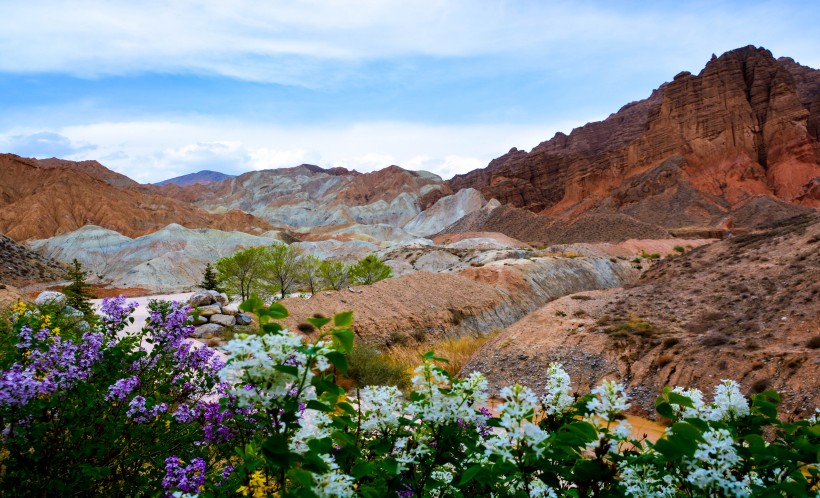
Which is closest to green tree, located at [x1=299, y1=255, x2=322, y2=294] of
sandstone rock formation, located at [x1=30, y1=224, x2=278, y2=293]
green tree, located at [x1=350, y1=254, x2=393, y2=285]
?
green tree, located at [x1=350, y1=254, x2=393, y2=285]

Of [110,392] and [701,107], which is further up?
[701,107]

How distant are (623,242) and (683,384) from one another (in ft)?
186

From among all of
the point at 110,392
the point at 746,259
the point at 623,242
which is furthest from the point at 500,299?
the point at 623,242

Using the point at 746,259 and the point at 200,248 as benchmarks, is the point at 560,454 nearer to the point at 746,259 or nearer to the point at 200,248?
the point at 746,259

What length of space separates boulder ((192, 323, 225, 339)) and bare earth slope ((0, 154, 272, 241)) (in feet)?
283

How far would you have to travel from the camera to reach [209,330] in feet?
57.7

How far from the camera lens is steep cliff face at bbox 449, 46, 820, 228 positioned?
8649 cm

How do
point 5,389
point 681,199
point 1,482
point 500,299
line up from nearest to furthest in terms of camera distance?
point 5,389 < point 1,482 < point 500,299 < point 681,199

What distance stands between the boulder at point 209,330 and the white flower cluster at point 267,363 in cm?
1629

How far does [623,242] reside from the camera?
64.4 m

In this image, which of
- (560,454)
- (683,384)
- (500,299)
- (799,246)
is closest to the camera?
(560,454)

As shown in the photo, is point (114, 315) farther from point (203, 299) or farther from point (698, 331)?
point (203, 299)

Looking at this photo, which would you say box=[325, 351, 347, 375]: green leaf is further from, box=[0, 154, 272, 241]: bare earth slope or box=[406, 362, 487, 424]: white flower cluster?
box=[0, 154, 272, 241]: bare earth slope

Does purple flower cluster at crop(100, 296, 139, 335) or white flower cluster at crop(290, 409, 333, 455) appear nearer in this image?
white flower cluster at crop(290, 409, 333, 455)
